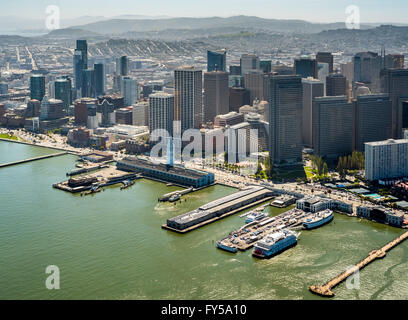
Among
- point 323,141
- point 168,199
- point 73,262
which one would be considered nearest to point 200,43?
point 323,141

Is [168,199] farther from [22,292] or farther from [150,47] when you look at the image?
[150,47]

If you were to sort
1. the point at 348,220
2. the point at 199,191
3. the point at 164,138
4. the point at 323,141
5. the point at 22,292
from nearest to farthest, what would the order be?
the point at 22,292
the point at 348,220
the point at 199,191
the point at 323,141
the point at 164,138

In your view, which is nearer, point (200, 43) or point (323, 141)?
point (323, 141)

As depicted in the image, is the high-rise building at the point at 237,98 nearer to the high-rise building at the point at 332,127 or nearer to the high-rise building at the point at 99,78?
the high-rise building at the point at 332,127

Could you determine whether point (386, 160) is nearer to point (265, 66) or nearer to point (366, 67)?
point (265, 66)

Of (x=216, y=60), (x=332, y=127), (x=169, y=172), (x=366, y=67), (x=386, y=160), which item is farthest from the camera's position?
(x=216, y=60)

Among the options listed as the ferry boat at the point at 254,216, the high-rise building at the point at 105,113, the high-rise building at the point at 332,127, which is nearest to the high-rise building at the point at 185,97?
the high-rise building at the point at 105,113

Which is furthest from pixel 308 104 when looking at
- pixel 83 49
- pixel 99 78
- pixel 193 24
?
pixel 193 24
